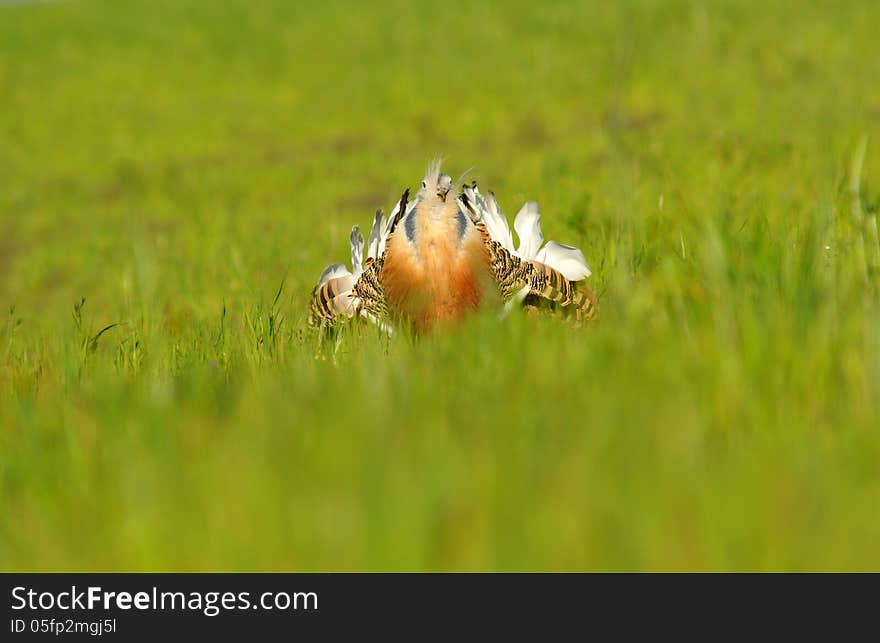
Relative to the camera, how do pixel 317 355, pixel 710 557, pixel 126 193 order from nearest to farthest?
pixel 710 557 < pixel 317 355 < pixel 126 193

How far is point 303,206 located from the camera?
966cm

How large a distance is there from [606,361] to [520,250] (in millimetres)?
1755

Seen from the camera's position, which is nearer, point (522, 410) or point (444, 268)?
point (522, 410)

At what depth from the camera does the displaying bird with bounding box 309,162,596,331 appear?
3.09 meters

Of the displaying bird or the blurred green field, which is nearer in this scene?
the blurred green field

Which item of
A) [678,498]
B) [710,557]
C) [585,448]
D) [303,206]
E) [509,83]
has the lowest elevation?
[710,557]

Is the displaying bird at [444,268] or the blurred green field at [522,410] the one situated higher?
the displaying bird at [444,268]

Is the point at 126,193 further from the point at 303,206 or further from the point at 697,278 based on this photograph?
the point at 697,278

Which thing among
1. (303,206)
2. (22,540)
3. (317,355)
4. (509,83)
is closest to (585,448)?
(22,540)

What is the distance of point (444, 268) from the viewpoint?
10.1 ft

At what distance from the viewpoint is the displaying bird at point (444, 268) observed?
309cm

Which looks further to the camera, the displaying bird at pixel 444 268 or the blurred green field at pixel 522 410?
the displaying bird at pixel 444 268

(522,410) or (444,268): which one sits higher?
(444,268)

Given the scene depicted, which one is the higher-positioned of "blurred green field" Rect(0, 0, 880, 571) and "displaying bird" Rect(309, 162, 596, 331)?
"displaying bird" Rect(309, 162, 596, 331)
